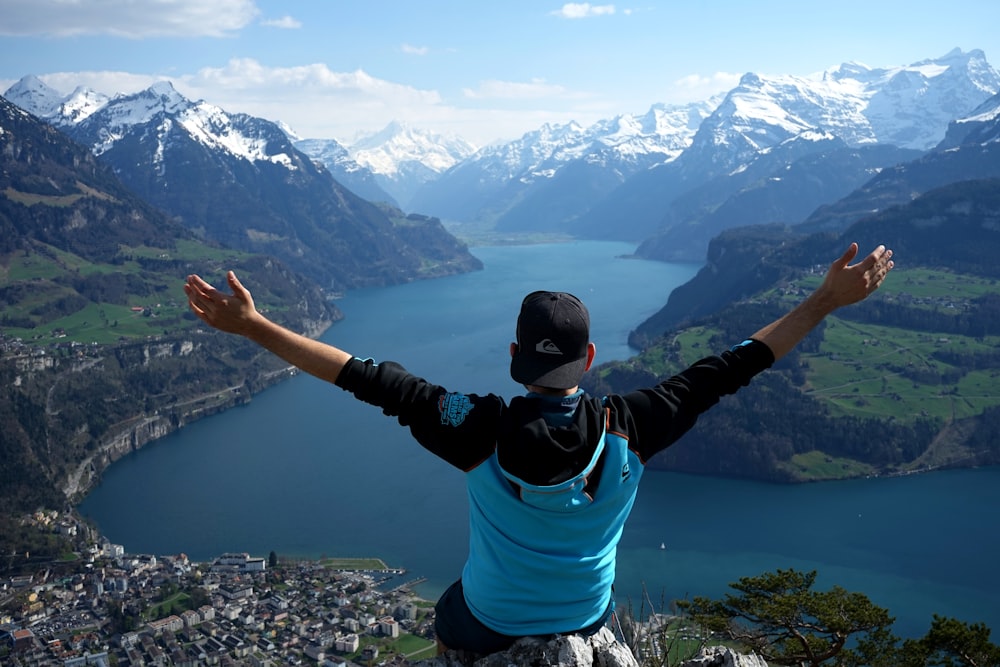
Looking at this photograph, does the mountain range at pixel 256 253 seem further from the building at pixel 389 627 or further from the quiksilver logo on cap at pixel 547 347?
the quiksilver logo on cap at pixel 547 347

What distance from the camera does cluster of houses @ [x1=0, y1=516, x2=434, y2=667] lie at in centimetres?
3045

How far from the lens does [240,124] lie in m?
187

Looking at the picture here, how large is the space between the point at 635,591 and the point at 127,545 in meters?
26.3

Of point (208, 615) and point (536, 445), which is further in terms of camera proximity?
point (208, 615)

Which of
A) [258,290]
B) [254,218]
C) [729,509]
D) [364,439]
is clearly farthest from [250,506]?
[254,218]

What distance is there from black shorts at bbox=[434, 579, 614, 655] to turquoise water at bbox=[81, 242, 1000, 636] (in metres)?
29.8

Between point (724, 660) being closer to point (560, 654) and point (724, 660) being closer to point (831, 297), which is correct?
point (560, 654)

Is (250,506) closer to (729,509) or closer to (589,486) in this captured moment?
(729,509)

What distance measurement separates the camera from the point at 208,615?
3431 centimetres

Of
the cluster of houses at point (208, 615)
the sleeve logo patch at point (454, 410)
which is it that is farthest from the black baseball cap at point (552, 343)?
the cluster of houses at point (208, 615)

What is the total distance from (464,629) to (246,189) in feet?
575

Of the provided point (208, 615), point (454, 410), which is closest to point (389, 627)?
point (208, 615)

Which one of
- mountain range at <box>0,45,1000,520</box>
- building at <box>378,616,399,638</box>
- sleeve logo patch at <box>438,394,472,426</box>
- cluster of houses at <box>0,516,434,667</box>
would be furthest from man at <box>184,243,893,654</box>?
mountain range at <box>0,45,1000,520</box>

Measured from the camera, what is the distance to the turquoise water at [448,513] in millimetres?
35125
